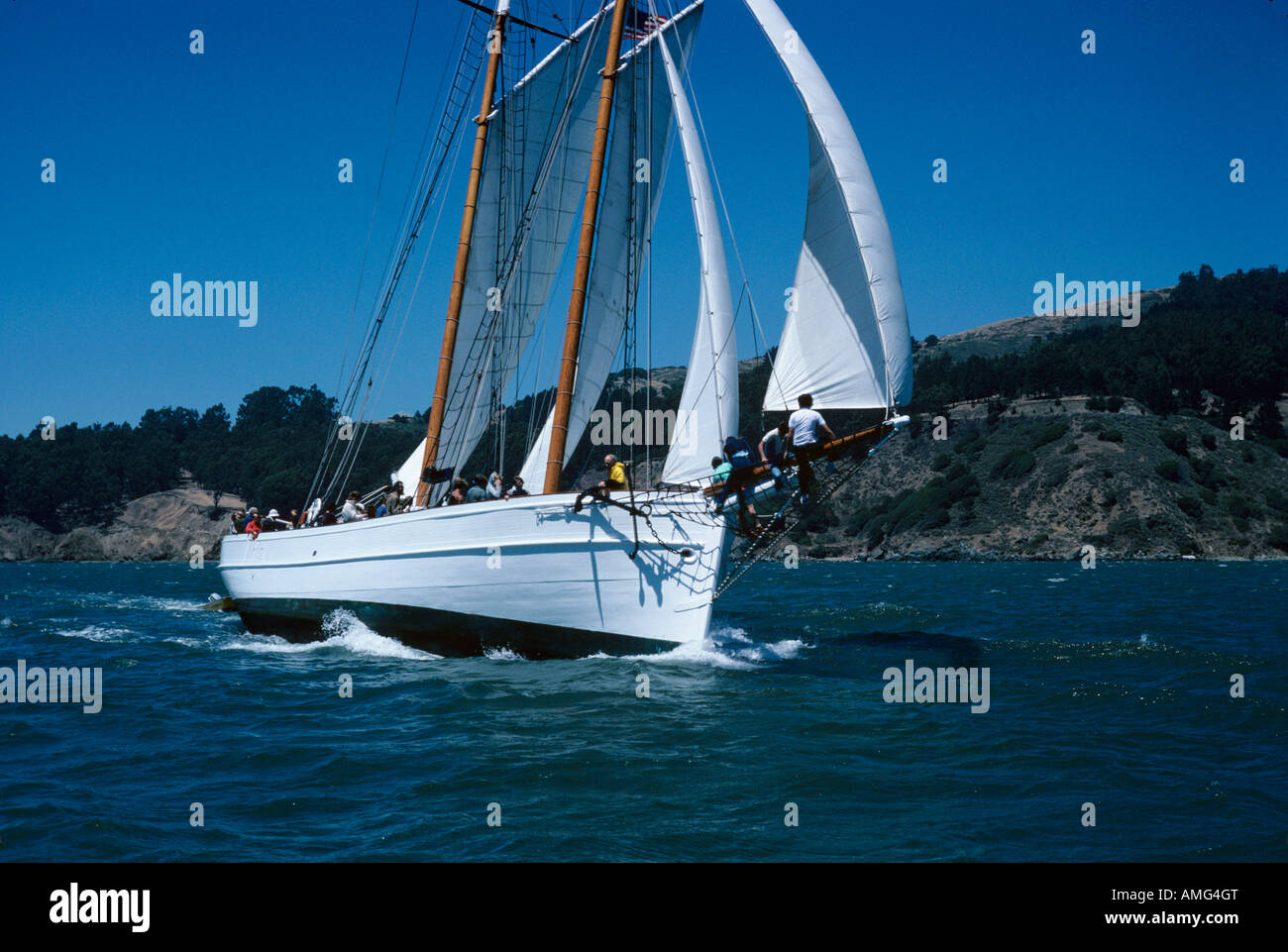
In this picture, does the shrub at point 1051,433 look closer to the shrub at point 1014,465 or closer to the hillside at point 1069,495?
the hillside at point 1069,495

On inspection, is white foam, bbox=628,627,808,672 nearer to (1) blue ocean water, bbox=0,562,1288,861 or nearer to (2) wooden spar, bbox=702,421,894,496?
(1) blue ocean water, bbox=0,562,1288,861

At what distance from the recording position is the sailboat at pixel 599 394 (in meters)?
17.0

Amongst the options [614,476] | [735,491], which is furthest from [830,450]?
[614,476]

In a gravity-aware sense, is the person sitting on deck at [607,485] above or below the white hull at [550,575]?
above

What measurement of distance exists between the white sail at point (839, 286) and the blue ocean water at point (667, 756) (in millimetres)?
4832

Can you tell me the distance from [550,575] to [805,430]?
5.13 m

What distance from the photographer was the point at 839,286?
16.8 meters

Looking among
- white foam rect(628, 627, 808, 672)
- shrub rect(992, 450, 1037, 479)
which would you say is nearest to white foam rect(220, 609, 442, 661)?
white foam rect(628, 627, 808, 672)

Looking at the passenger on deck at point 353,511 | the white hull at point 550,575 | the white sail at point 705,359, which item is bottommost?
the white hull at point 550,575

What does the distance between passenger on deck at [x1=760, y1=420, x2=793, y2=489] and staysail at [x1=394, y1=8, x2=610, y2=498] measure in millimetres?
10059

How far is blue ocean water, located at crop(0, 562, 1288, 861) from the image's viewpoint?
30.3 ft

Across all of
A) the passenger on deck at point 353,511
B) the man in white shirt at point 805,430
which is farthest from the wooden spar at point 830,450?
the passenger on deck at point 353,511
